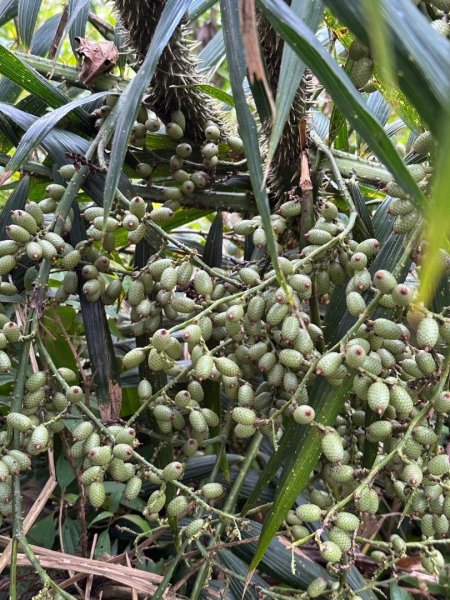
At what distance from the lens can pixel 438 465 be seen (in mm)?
620

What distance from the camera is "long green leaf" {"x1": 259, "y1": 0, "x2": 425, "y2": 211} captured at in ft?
1.33

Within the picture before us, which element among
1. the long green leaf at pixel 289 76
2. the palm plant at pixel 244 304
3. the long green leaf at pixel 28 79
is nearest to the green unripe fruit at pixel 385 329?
the palm plant at pixel 244 304

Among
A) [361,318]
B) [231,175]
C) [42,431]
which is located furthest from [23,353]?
[231,175]

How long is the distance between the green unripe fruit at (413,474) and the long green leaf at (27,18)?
3.08 feet

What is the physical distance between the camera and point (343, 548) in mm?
617

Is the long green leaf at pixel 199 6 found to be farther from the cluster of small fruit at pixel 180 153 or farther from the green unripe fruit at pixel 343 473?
the green unripe fruit at pixel 343 473

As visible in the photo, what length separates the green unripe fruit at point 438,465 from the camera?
2.03 feet

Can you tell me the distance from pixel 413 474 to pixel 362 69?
14.9 inches

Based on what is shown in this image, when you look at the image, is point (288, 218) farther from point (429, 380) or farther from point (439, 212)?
point (439, 212)

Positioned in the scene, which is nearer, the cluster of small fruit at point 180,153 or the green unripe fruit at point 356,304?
the green unripe fruit at point 356,304

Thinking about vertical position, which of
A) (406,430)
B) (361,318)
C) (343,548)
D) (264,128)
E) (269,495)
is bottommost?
(269,495)

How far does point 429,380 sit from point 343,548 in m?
0.18

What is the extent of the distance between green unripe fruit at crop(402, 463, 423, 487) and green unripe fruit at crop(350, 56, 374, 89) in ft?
1.20

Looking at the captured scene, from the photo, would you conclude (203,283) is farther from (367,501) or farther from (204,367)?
(367,501)
